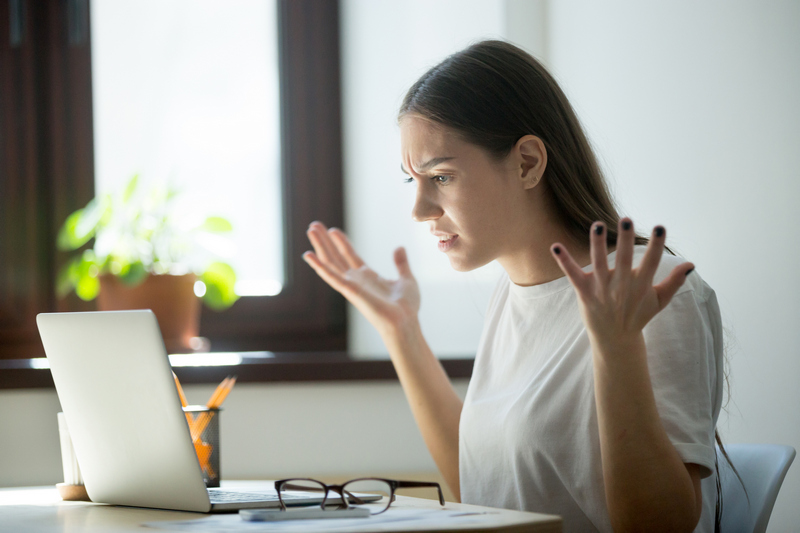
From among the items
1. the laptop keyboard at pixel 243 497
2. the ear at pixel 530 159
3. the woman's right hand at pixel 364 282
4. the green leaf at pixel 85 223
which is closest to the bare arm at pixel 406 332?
the woman's right hand at pixel 364 282

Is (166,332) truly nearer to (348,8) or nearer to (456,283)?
(456,283)

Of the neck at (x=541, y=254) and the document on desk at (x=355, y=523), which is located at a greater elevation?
the neck at (x=541, y=254)

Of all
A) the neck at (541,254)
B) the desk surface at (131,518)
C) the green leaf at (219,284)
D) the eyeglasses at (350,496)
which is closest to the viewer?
the desk surface at (131,518)

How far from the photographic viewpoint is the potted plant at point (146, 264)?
2.00 metres

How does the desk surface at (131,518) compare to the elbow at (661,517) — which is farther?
the elbow at (661,517)

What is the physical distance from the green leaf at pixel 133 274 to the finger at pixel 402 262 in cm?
86

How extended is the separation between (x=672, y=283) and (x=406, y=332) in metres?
0.64

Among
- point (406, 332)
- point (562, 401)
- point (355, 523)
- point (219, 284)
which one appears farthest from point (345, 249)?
point (219, 284)

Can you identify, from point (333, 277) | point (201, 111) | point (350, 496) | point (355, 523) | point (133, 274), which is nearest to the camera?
point (355, 523)

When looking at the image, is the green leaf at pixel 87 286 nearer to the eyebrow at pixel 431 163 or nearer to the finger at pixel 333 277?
the finger at pixel 333 277

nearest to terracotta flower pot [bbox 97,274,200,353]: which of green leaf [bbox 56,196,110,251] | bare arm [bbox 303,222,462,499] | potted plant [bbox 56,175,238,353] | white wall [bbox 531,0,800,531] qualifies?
potted plant [bbox 56,175,238,353]

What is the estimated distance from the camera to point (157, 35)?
88.2 inches

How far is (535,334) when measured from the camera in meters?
1.28

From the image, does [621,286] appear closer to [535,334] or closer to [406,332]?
[535,334]
